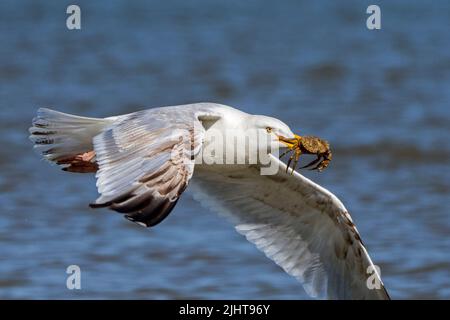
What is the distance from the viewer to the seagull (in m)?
5.80

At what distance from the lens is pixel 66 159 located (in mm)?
6680

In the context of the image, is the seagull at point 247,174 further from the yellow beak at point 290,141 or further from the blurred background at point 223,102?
the blurred background at point 223,102

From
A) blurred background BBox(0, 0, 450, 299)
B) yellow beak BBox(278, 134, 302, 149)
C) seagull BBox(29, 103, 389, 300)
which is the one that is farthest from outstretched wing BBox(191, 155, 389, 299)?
blurred background BBox(0, 0, 450, 299)

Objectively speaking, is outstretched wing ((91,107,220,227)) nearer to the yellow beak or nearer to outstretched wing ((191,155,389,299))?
the yellow beak

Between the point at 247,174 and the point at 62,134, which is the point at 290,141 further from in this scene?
the point at 62,134

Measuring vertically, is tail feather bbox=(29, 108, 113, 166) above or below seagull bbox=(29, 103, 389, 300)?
above

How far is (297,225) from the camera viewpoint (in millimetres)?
6879

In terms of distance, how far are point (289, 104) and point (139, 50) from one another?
17.4 ft

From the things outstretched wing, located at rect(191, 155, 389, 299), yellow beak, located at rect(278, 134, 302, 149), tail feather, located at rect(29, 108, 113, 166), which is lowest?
outstretched wing, located at rect(191, 155, 389, 299)

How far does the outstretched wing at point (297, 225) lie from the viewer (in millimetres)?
6637

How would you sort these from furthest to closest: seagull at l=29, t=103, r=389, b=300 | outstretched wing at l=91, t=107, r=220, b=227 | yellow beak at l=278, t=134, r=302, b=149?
yellow beak at l=278, t=134, r=302, b=149
seagull at l=29, t=103, r=389, b=300
outstretched wing at l=91, t=107, r=220, b=227

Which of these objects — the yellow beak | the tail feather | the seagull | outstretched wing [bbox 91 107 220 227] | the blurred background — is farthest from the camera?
the blurred background

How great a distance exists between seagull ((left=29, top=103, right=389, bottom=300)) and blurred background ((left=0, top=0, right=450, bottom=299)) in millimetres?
908

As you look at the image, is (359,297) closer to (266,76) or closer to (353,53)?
(266,76)
